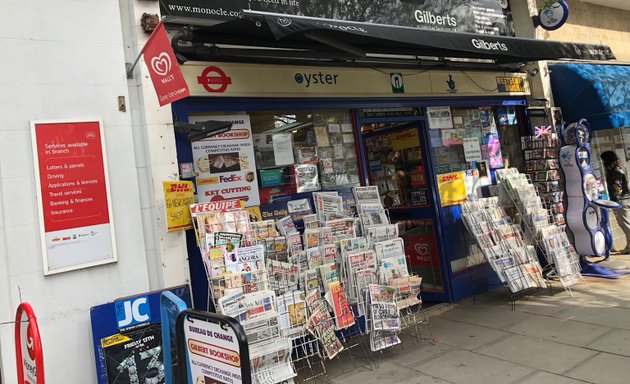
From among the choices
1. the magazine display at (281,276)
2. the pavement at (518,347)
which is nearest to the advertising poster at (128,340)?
the magazine display at (281,276)

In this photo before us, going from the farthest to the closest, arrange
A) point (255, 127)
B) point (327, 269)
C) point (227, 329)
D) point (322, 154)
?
point (322, 154)
point (255, 127)
point (327, 269)
point (227, 329)

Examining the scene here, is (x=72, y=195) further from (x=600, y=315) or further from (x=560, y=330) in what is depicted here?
(x=600, y=315)

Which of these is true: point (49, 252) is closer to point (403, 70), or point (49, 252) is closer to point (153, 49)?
point (153, 49)

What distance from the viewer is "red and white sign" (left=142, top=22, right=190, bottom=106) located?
3420 mm

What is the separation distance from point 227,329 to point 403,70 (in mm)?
4757

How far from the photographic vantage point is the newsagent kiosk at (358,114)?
437cm

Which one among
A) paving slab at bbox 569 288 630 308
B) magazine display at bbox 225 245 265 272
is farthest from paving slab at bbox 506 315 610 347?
magazine display at bbox 225 245 265 272

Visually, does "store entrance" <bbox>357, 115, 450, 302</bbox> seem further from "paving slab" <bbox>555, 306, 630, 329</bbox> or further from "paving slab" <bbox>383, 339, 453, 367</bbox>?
"paving slab" <bbox>383, 339, 453, 367</bbox>

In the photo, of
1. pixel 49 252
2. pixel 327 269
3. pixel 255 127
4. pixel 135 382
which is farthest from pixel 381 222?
pixel 49 252

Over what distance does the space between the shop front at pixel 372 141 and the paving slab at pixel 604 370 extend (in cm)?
233

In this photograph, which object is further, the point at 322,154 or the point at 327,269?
the point at 322,154

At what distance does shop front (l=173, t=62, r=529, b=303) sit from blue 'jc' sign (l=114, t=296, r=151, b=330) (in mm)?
598

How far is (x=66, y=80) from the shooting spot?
384cm

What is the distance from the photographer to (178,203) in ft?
A: 13.4
